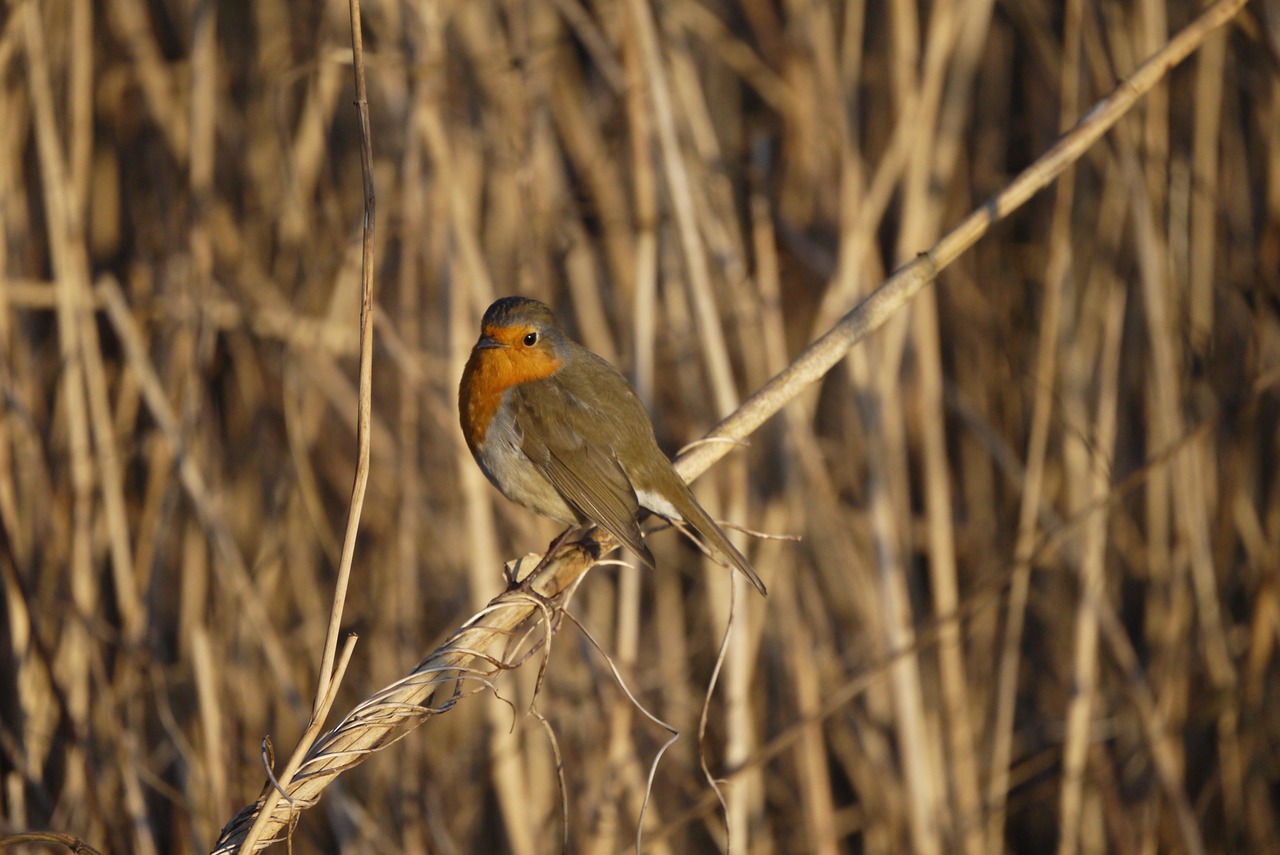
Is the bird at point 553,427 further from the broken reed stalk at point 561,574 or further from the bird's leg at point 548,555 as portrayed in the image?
the broken reed stalk at point 561,574

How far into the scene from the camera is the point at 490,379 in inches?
95.6

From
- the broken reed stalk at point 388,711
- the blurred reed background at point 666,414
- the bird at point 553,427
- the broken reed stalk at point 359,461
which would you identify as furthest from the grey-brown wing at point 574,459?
the broken reed stalk at point 359,461

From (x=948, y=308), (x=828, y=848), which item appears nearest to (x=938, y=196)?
(x=948, y=308)

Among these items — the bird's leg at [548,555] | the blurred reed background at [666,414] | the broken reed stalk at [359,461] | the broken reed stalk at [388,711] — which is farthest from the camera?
the blurred reed background at [666,414]

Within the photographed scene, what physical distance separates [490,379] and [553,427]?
182 millimetres

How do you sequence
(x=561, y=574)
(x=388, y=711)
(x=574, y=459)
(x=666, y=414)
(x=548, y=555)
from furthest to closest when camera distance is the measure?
1. (x=666, y=414)
2. (x=574, y=459)
3. (x=548, y=555)
4. (x=561, y=574)
5. (x=388, y=711)

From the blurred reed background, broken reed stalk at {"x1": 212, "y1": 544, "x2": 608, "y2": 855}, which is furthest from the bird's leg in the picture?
the blurred reed background

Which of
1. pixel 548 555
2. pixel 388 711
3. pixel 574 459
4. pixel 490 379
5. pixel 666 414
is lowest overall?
pixel 388 711

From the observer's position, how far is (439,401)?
9.66 ft

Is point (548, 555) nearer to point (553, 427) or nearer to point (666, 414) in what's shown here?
point (553, 427)

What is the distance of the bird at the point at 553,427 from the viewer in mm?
2297

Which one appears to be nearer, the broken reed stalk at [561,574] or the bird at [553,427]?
the broken reed stalk at [561,574]

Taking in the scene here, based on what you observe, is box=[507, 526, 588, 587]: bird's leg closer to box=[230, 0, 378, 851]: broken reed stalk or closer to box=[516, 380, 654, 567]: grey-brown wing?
box=[516, 380, 654, 567]: grey-brown wing

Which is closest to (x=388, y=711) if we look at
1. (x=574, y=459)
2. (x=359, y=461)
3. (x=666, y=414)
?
(x=359, y=461)
